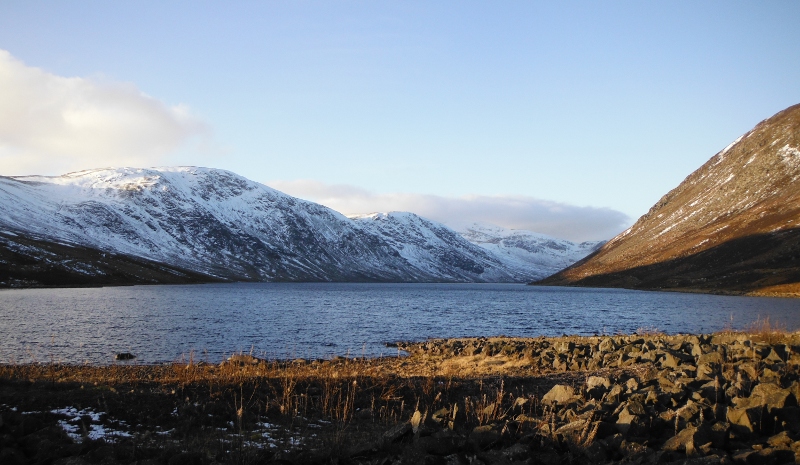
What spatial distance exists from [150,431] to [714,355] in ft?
65.5

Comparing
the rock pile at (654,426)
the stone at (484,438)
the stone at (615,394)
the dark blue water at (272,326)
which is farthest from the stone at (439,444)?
the dark blue water at (272,326)

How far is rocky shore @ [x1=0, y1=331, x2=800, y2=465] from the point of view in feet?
37.8

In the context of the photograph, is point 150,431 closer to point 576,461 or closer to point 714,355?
point 576,461

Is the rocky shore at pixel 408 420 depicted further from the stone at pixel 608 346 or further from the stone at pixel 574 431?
the stone at pixel 608 346

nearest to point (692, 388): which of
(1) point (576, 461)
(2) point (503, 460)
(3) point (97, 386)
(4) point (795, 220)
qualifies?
(1) point (576, 461)

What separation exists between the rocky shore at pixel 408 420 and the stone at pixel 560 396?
0.05 meters

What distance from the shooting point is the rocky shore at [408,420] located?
11.5 metres

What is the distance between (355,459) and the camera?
12008 mm

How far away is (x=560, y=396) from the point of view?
A: 1644cm

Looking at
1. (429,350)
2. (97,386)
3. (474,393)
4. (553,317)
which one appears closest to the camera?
(97,386)

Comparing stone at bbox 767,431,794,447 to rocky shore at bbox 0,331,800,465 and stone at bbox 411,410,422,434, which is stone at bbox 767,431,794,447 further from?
stone at bbox 411,410,422,434

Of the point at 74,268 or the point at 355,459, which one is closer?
the point at 355,459

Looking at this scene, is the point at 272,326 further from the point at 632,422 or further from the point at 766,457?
the point at 766,457

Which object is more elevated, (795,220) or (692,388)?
(795,220)
